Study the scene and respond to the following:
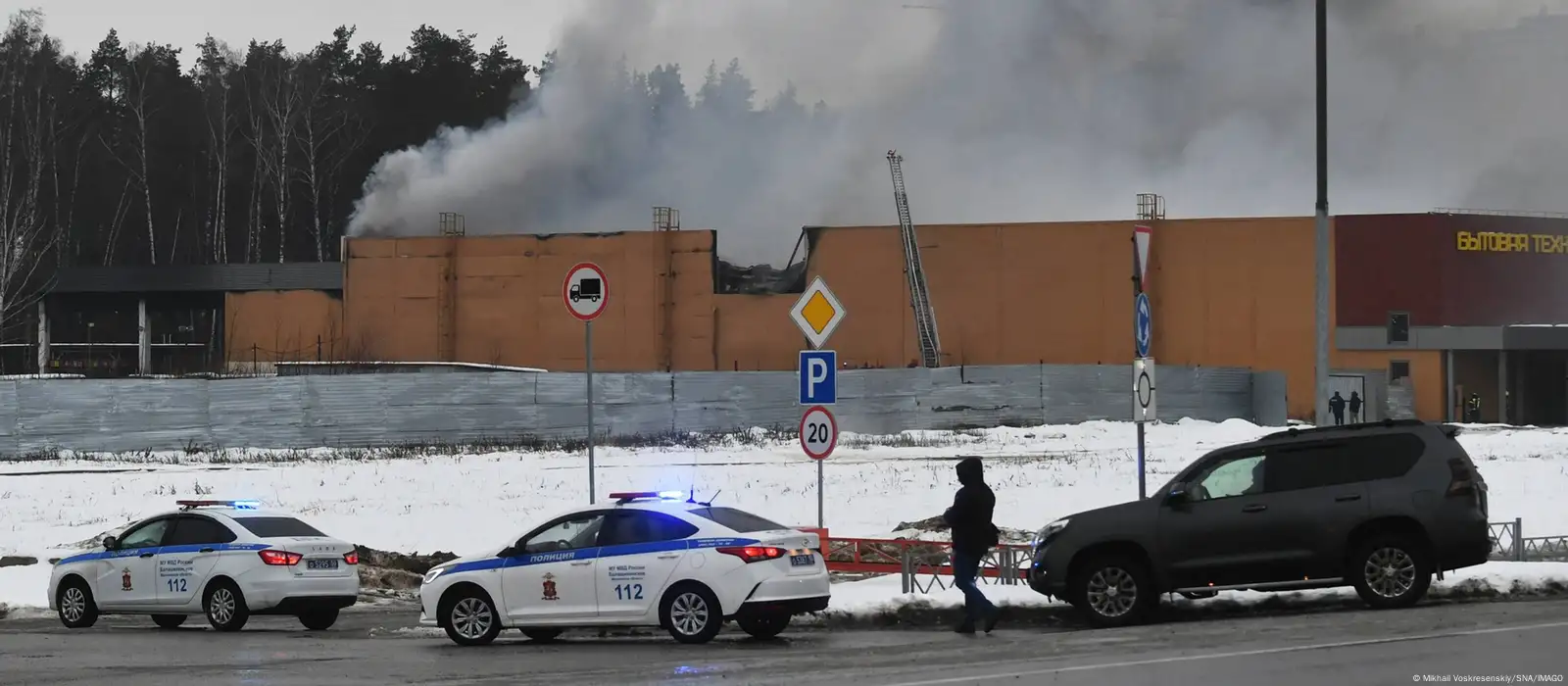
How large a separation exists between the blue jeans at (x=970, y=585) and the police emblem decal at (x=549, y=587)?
352cm

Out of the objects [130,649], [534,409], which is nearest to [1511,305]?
[534,409]

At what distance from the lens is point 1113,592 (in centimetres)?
1580

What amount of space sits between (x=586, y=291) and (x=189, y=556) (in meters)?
5.13

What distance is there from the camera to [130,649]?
51.8ft

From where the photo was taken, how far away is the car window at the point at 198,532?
738 inches

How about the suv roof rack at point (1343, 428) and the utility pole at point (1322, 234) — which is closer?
the suv roof rack at point (1343, 428)

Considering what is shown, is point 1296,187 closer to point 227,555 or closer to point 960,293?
point 960,293

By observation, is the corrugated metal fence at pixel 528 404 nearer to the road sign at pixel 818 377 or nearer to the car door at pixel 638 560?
the road sign at pixel 818 377

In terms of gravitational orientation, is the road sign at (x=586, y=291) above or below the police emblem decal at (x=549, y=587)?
above

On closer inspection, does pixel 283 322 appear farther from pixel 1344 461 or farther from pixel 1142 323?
pixel 1344 461

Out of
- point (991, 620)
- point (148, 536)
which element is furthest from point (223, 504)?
point (991, 620)

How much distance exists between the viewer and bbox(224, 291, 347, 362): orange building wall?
2486 inches

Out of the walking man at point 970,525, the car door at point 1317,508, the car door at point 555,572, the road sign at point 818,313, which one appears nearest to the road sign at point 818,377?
the road sign at point 818,313

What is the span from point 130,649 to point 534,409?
2923 cm
